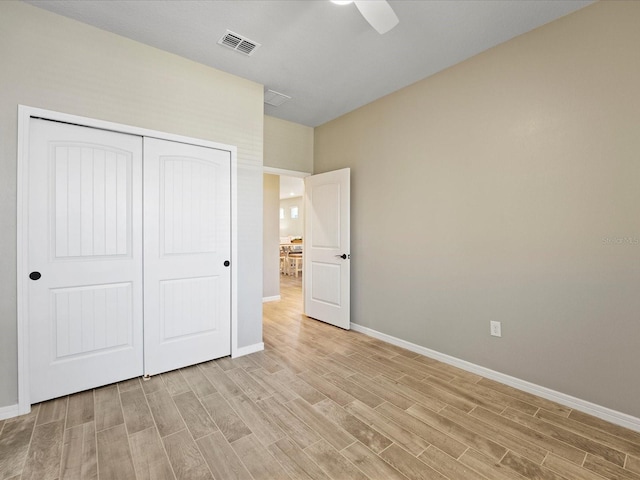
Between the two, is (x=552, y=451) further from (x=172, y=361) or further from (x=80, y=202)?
(x=80, y=202)

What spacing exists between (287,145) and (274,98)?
0.78m

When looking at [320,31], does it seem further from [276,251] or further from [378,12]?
[276,251]

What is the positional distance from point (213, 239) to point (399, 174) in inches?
84.5

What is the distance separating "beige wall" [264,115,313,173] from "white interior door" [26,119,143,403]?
5.85 ft

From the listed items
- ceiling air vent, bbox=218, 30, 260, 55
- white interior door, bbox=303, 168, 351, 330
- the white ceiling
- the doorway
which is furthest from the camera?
the doorway

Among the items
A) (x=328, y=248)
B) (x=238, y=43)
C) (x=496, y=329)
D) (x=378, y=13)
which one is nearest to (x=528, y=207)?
(x=496, y=329)

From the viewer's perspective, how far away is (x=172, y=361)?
8.93 ft

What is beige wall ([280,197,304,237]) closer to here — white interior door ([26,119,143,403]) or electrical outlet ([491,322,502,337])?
white interior door ([26,119,143,403])

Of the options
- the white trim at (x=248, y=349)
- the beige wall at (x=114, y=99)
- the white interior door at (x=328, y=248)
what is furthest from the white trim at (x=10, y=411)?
the white interior door at (x=328, y=248)

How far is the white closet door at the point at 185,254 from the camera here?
103 inches

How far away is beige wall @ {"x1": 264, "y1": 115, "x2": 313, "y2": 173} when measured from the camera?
401cm

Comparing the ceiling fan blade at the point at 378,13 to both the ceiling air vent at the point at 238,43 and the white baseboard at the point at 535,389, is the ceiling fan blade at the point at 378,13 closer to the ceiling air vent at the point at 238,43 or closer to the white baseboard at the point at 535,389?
the ceiling air vent at the point at 238,43

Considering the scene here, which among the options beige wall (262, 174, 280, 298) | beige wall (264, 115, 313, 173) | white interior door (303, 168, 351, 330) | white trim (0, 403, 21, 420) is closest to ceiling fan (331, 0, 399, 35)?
white interior door (303, 168, 351, 330)

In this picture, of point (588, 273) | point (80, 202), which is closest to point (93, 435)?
point (80, 202)
